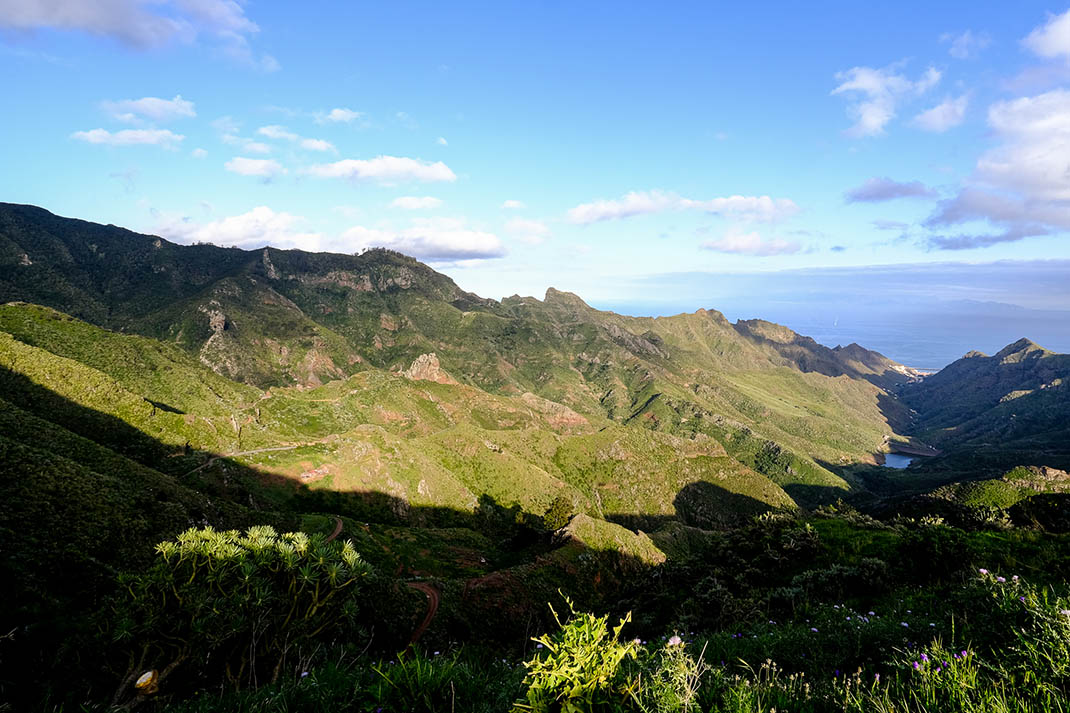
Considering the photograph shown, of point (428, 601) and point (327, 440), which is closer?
point (428, 601)

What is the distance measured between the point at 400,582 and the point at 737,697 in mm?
49008

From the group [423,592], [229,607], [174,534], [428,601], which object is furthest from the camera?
[423,592]

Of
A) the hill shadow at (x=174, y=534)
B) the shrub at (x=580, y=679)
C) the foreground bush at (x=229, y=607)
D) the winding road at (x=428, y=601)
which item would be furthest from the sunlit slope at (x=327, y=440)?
the shrub at (x=580, y=679)

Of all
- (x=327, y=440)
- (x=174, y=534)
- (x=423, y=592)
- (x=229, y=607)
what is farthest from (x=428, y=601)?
(x=327, y=440)

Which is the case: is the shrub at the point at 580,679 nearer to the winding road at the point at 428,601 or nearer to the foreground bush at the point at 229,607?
the foreground bush at the point at 229,607

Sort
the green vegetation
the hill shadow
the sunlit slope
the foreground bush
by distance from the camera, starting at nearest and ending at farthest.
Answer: the green vegetation, the foreground bush, the hill shadow, the sunlit slope

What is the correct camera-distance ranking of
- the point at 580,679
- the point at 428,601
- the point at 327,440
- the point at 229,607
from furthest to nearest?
the point at 327,440, the point at 428,601, the point at 229,607, the point at 580,679

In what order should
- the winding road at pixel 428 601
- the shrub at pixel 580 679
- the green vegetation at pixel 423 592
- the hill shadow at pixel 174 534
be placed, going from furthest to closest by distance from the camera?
the winding road at pixel 428 601, the hill shadow at pixel 174 534, the green vegetation at pixel 423 592, the shrub at pixel 580 679

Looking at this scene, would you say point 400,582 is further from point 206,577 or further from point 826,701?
point 826,701

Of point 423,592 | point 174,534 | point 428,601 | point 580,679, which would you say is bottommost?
point 423,592

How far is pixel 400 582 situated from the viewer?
4538 cm

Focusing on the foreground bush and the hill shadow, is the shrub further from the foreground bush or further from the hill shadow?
the foreground bush

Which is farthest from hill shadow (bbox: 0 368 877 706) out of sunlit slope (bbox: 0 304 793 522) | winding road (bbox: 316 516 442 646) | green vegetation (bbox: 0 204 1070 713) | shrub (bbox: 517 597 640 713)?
shrub (bbox: 517 597 640 713)

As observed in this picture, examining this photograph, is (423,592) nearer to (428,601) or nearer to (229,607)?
(428,601)
